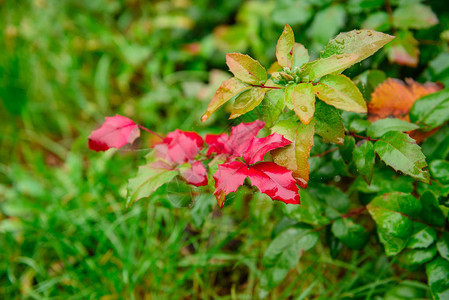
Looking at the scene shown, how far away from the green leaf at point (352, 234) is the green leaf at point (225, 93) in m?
0.49

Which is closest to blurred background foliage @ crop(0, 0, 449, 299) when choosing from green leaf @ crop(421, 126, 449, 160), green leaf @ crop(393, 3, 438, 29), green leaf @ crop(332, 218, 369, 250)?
green leaf @ crop(393, 3, 438, 29)

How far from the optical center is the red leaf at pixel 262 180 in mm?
651

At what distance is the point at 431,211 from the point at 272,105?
1.54 ft

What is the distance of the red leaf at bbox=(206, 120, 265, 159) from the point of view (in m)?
0.80

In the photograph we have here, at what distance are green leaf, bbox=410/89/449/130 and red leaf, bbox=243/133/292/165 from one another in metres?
0.44

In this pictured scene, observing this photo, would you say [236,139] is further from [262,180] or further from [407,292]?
[407,292]

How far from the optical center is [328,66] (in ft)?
2.25

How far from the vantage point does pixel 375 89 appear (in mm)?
959

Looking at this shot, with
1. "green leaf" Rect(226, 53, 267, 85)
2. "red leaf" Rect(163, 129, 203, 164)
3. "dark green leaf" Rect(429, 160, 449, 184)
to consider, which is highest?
"green leaf" Rect(226, 53, 267, 85)

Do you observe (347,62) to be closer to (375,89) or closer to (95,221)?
(375,89)

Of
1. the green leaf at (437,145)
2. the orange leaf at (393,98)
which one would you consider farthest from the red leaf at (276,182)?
the green leaf at (437,145)

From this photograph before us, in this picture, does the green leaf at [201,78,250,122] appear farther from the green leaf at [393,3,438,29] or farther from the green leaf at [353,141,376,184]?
the green leaf at [393,3,438,29]

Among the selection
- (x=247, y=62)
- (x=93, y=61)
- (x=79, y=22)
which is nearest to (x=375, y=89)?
(x=247, y=62)

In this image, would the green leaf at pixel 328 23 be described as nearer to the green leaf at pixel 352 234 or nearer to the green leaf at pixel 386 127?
the green leaf at pixel 386 127
